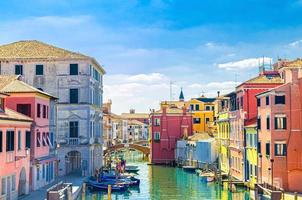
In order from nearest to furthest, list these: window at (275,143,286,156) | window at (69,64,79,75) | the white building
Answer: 1. window at (275,143,286,156)
2. the white building
3. window at (69,64,79,75)

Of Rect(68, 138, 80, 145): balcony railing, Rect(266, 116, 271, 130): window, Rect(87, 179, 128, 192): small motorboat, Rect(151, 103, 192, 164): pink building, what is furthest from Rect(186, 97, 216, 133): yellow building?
Rect(266, 116, 271, 130): window

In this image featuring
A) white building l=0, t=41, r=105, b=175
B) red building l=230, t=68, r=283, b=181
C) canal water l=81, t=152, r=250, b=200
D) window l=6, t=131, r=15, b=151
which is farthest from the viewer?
white building l=0, t=41, r=105, b=175

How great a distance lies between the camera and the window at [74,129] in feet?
148

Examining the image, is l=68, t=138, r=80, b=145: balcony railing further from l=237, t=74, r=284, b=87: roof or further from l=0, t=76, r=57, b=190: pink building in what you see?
l=237, t=74, r=284, b=87: roof

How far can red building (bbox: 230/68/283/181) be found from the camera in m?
40.0

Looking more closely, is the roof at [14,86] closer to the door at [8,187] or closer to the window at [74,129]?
the door at [8,187]

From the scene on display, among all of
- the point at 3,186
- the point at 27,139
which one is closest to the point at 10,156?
the point at 3,186

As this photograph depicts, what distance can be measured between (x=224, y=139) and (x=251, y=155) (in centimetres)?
1046

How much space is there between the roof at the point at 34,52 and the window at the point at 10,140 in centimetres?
1880

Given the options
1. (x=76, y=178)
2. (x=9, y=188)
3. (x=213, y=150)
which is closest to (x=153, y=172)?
(x=213, y=150)

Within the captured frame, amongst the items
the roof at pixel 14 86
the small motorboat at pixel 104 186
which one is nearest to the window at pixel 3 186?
the roof at pixel 14 86

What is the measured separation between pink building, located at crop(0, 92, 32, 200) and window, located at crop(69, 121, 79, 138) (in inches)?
528

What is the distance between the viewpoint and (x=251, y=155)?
3909cm

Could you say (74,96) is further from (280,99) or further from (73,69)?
(280,99)
